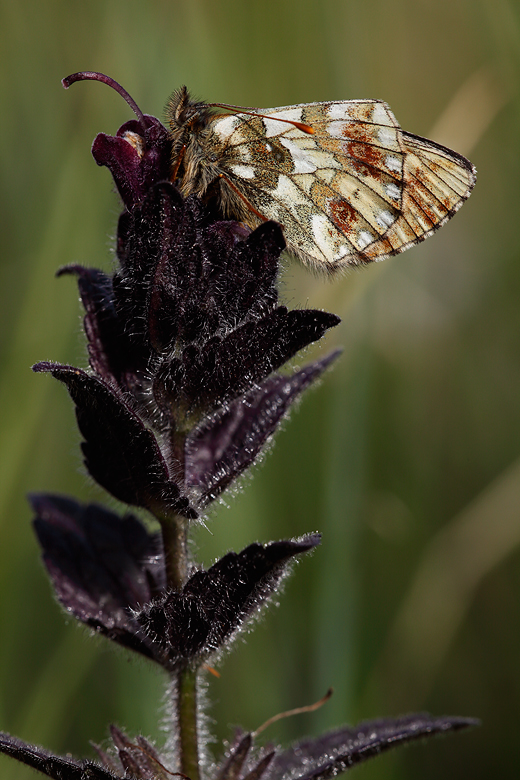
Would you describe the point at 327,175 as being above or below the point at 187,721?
above

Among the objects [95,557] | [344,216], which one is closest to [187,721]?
[95,557]

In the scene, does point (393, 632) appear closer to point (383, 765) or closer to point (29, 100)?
point (383, 765)

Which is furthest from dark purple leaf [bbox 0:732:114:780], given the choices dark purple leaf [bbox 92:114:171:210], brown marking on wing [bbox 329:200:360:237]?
brown marking on wing [bbox 329:200:360:237]

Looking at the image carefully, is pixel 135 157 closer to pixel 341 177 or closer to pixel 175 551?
pixel 341 177

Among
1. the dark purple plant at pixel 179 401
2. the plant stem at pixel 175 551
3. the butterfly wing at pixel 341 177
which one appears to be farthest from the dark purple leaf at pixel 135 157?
the plant stem at pixel 175 551

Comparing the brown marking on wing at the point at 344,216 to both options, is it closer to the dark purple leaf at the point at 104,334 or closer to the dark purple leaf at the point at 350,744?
the dark purple leaf at the point at 104,334

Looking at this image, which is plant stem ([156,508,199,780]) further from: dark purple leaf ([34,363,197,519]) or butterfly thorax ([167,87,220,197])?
butterfly thorax ([167,87,220,197])
